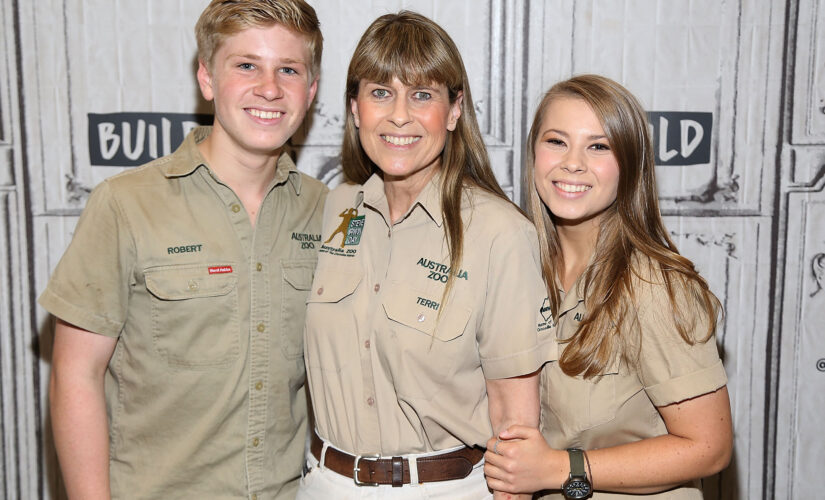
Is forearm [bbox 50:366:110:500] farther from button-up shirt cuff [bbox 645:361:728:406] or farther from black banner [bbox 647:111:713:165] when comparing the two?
black banner [bbox 647:111:713:165]

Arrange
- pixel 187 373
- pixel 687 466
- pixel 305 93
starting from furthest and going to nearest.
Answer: pixel 305 93 < pixel 187 373 < pixel 687 466

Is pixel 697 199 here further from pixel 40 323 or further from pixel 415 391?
pixel 40 323

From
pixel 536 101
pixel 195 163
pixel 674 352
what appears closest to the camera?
pixel 674 352

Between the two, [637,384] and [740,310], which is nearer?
[637,384]

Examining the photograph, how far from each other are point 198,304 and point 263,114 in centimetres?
50

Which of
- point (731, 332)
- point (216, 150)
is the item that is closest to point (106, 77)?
point (216, 150)

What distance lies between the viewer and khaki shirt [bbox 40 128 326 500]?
1.64 meters

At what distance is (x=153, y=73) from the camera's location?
2.42m

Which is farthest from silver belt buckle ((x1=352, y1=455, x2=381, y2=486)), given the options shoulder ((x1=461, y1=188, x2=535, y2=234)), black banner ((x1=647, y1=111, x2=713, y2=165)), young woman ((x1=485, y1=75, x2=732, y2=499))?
black banner ((x1=647, y1=111, x2=713, y2=165))

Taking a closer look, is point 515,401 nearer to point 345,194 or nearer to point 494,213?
point 494,213

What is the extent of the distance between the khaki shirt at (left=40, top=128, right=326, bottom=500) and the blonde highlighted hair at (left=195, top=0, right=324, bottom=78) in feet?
0.85

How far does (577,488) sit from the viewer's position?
1.61m

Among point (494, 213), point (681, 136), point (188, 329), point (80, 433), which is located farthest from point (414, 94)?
point (681, 136)

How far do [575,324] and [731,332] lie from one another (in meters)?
1.16
